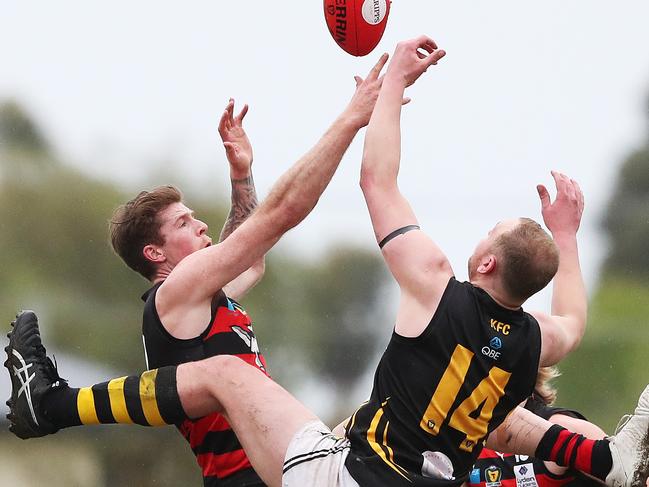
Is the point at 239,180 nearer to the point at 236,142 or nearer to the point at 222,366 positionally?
the point at 236,142

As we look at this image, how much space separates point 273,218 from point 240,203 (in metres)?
0.90

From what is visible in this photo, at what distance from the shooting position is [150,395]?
3.27 metres

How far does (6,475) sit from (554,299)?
432cm

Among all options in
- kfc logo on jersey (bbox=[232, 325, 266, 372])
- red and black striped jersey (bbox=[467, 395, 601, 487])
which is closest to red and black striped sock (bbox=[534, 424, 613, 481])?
red and black striped jersey (bbox=[467, 395, 601, 487])

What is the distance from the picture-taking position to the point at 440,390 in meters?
2.95

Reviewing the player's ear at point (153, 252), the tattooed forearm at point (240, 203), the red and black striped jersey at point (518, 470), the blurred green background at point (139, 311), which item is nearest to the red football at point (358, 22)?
the tattooed forearm at point (240, 203)

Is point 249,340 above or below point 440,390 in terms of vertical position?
below

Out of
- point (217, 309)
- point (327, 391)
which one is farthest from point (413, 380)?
point (327, 391)

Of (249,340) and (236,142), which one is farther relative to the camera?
(236,142)

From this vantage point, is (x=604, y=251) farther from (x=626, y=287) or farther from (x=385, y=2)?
(x=385, y=2)

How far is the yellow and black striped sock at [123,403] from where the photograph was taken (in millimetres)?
3246

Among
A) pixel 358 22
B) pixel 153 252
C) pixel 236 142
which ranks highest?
pixel 358 22

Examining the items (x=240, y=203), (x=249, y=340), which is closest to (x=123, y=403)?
(x=249, y=340)

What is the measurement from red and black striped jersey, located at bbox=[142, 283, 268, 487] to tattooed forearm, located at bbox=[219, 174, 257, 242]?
759 mm
